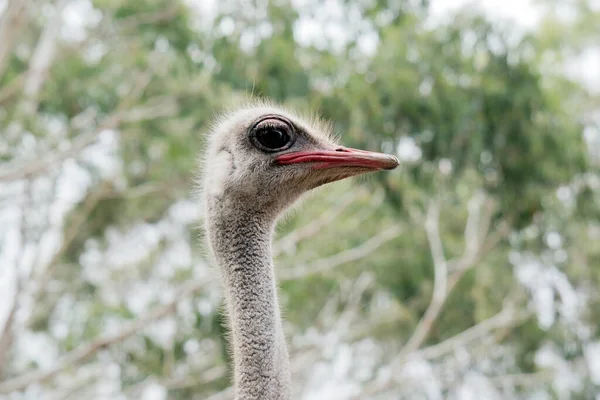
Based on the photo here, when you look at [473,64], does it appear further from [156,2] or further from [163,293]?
[163,293]

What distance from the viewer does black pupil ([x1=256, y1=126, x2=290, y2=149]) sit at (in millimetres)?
2818

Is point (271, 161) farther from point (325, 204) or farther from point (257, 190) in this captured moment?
point (325, 204)

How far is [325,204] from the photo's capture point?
13.2 m

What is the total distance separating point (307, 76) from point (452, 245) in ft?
16.4

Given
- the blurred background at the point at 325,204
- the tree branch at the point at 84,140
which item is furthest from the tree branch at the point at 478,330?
→ the tree branch at the point at 84,140

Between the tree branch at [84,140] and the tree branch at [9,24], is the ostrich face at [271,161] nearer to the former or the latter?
the tree branch at [84,140]

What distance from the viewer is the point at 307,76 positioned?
8781 millimetres

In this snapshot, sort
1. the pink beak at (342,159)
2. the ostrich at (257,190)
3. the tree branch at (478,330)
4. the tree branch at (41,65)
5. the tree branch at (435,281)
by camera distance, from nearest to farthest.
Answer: the ostrich at (257,190), the pink beak at (342,159), the tree branch at (41,65), the tree branch at (435,281), the tree branch at (478,330)

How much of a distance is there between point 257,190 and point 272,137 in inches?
7.0

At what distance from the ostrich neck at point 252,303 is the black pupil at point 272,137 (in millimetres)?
228

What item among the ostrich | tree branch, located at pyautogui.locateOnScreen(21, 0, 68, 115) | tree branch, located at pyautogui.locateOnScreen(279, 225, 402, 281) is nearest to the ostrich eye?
the ostrich

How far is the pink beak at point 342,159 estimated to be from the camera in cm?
259

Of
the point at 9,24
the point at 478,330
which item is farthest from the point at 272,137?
the point at 478,330

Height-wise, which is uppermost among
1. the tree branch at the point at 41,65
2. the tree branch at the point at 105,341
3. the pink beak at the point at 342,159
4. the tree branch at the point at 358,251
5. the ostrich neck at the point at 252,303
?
the tree branch at the point at 41,65
